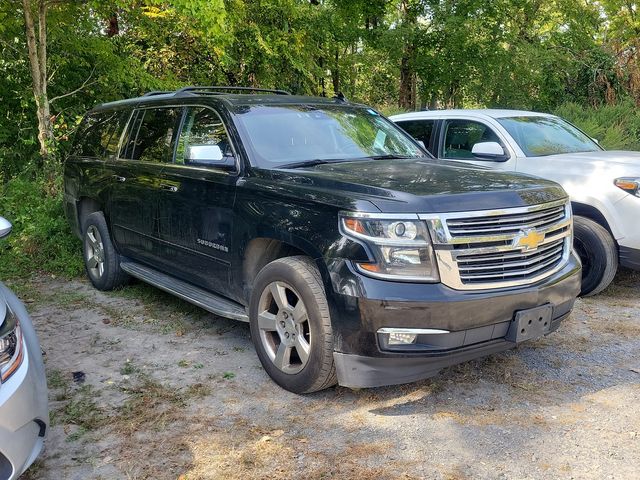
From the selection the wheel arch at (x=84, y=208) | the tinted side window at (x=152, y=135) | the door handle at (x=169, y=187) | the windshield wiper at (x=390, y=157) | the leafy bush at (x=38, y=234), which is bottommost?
the leafy bush at (x=38, y=234)

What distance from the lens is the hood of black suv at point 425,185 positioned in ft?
10.7

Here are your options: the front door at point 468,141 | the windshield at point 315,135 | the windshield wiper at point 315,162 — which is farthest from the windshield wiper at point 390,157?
the front door at point 468,141

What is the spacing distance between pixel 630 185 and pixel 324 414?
3.66 metres

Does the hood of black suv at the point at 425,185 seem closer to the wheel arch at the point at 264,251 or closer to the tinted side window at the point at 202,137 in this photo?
the wheel arch at the point at 264,251

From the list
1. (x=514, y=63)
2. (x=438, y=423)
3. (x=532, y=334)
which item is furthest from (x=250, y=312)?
(x=514, y=63)

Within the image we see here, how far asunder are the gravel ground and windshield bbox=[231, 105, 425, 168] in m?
1.53

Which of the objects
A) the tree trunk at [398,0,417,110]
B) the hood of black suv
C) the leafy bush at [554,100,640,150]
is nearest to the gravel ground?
the hood of black suv

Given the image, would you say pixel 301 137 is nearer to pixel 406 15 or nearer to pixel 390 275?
pixel 390 275

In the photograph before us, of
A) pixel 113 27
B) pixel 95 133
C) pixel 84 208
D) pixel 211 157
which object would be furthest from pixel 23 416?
pixel 113 27

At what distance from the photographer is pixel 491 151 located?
6199 mm

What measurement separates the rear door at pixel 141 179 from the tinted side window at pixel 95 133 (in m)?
0.41

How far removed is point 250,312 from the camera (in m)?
3.94

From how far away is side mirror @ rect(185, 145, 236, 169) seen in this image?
4.21 m

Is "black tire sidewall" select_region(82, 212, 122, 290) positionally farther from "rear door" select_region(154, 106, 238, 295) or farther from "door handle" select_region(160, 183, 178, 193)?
"door handle" select_region(160, 183, 178, 193)
